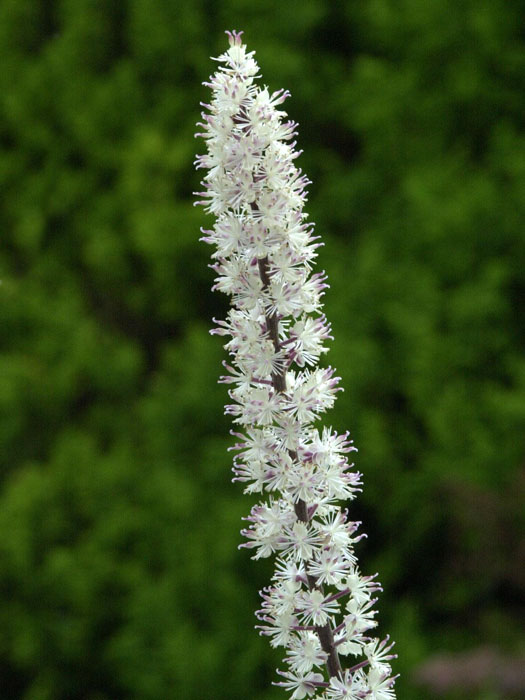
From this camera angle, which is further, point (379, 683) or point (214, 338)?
point (214, 338)

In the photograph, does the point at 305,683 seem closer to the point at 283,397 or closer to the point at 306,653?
the point at 306,653

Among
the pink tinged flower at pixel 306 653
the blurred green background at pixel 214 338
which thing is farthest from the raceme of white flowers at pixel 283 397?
the blurred green background at pixel 214 338

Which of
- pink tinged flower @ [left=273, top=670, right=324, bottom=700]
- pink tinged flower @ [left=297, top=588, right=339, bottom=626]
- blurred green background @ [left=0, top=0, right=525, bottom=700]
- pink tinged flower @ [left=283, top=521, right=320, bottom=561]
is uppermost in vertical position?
blurred green background @ [left=0, top=0, right=525, bottom=700]

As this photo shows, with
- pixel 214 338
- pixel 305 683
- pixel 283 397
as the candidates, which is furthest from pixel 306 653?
pixel 214 338

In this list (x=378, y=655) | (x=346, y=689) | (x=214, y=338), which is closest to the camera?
(x=346, y=689)

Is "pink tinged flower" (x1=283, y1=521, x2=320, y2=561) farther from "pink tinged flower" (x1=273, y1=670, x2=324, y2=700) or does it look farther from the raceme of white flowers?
"pink tinged flower" (x1=273, y1=670, x2=324, y2=700)

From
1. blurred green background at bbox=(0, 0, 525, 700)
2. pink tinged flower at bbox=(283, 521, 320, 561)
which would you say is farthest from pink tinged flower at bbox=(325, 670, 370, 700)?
blurred green background at bbox=(0, 0, 525, 700)
